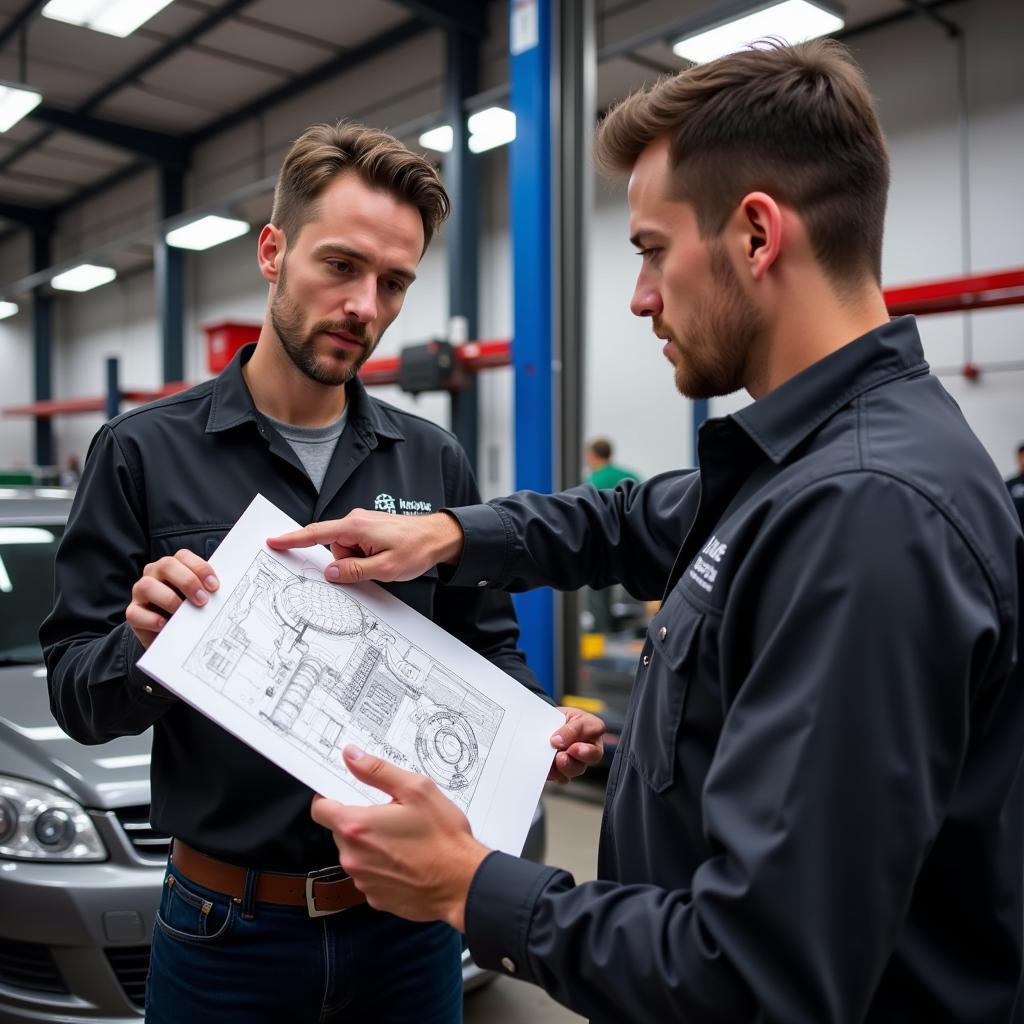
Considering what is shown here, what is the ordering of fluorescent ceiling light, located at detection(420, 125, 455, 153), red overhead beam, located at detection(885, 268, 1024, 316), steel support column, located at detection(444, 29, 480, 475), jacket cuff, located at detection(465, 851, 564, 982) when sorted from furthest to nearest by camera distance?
steel support column, located at detection(444, 29, 480, 475) < fluorescent ceiling light, located at detection(420, 125, 455, 153) < red overhead beam, located at detection(885, 268, 1024, 316) < jacket cuff, located at detection(465, 851, 564, 982)

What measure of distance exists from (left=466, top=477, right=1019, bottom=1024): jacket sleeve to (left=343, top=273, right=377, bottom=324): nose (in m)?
0.83

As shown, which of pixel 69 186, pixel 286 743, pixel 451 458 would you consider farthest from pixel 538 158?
pixel 69 186

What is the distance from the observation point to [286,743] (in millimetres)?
962

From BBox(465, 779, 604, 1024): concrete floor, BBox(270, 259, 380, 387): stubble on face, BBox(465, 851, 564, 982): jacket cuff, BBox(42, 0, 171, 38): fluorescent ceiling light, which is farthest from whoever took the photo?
BBox(42, 0, 171, 38): fluorescent ceiling light

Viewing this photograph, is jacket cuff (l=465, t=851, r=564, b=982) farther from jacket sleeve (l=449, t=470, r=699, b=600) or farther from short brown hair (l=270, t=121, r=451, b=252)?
short brown hair (l=270, t=121, r=451, b=252)

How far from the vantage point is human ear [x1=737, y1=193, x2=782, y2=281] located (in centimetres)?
84

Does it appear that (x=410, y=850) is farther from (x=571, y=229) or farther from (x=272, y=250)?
(x=571, y=229)

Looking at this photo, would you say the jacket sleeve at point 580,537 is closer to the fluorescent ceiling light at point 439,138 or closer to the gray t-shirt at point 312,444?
the gray t-shirt at point 312,444

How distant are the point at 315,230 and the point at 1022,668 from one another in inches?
43.3

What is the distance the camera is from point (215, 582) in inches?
41.5

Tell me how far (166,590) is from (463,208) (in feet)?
24.0

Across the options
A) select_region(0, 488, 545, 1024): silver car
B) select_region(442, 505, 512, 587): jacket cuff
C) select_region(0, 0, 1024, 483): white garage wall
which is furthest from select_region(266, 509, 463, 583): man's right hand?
select_region(0, 0, 1024, 483): white garage wall

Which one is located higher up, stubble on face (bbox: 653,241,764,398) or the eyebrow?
the eyebrow

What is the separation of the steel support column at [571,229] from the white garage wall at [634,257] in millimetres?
97
